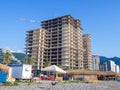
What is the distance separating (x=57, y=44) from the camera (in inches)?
4919

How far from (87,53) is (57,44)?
29981mm

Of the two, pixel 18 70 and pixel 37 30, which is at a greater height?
pixel 37 30

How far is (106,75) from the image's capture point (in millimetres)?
77188

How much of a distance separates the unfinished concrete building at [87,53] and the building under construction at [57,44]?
11633mm

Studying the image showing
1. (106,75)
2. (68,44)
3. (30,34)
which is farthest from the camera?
(30,34)

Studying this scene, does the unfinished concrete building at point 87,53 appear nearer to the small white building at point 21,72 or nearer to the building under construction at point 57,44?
the building under construction at point 57,44

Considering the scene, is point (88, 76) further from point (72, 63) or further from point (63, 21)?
point (63, 21)

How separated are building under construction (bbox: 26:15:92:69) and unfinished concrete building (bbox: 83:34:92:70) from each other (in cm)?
1163

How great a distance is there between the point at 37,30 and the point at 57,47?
17.0 metres

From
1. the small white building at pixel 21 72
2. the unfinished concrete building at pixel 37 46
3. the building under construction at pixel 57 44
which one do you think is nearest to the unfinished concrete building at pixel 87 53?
the building under construction at pixel 57 44

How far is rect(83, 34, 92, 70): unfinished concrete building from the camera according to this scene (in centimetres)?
14206

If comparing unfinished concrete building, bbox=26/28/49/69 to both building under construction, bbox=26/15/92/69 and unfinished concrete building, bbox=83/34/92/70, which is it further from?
unfinished concrete building, bbox=83/34/92/70

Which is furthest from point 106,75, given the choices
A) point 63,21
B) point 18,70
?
point 63,21

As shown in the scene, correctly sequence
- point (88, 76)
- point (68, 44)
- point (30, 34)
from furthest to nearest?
point (30, 34) → point (68, 44) → point (88, 76)
